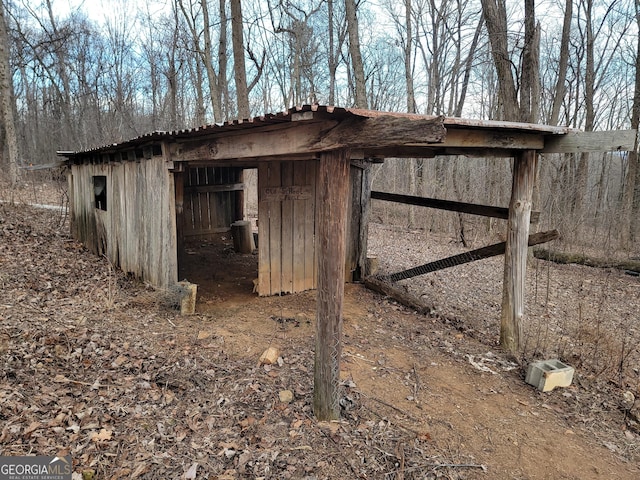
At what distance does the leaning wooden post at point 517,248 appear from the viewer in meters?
4.40

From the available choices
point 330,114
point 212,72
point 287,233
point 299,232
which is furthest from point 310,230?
point 212,72

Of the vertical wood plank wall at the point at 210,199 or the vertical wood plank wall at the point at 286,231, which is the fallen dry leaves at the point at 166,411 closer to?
the vertical wood plank wall at the point at 286,231

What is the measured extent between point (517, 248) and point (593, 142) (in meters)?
1.31

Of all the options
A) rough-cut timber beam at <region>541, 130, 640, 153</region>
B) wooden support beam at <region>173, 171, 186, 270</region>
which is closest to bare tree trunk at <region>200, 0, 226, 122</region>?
wooden support beam at <region>173, 171, 186, 270</region>

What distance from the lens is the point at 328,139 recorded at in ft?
9.72

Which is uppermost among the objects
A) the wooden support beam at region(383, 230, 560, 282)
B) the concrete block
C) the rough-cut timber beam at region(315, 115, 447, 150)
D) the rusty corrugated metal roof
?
the rusty corrugated metal roof

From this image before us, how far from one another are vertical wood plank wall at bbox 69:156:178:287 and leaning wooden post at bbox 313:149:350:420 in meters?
3.19

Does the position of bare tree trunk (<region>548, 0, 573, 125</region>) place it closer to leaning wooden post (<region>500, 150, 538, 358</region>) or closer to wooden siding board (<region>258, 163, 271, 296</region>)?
leaning wooden post (<region>500, 150, 538, 358</region>)

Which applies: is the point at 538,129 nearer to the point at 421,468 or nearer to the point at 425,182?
the point at 421,468

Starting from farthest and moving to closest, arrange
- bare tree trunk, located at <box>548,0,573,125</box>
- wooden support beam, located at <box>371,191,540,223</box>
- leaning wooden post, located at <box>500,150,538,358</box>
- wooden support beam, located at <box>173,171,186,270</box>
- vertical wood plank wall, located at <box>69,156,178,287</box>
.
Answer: bare tree trunk, located at <box>548,0,573,125</box>
wooden support beam, located at <box>173,171,186,270</box>
vertical wood plank wall, located at <box>69,156,178,287</box>
wooden support beam, located at <box>371,191,540,223</box>
leaning wooden post, located at <box>500,150,538,358</box>

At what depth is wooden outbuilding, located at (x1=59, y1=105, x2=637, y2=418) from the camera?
9.84 ft

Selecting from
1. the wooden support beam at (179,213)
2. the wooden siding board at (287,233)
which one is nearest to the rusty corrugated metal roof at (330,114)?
the wooden siding board at (287,233)

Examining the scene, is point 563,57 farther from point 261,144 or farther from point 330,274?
point 330,274

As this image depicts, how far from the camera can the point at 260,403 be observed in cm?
340
